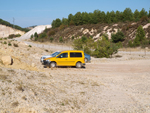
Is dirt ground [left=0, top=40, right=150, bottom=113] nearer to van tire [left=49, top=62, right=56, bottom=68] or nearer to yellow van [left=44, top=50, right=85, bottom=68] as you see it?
van tire [left=49, top=62, right=56, bottom=68]

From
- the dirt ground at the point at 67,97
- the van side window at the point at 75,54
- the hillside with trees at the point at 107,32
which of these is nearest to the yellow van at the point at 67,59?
the van side window at the point at 75,54

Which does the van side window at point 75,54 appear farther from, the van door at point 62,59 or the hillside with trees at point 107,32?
the hillside with trees at point 107,32

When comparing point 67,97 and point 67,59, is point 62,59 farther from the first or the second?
point 67,97

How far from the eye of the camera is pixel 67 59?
17.9 meters

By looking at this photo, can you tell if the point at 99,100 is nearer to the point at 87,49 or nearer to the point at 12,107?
the point at 12,107

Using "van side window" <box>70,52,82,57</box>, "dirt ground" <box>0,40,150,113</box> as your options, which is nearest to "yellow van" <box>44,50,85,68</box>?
"van side window" <box>70,52,82,57</box>

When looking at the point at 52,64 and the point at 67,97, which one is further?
the point at 52,64

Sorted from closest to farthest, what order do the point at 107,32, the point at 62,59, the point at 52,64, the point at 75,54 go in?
the point at 52,64, the point at 62,59, the point at 75,54, the point at 107,32

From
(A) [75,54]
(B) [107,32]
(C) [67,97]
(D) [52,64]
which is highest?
(B) [107,32]

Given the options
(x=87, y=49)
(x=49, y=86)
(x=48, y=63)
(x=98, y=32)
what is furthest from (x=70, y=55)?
(x=98, y=32)

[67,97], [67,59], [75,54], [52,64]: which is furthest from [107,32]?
[67,97]

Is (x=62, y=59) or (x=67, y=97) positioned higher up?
(x=62, y=59)

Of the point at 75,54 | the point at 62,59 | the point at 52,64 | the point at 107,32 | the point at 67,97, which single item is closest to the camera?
the point at 67,97

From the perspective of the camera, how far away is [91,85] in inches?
447
